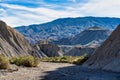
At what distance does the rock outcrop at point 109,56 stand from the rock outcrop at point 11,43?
53.1 meters

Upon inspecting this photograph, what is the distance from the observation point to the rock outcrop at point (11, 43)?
374 ft

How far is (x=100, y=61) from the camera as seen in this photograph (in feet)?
189

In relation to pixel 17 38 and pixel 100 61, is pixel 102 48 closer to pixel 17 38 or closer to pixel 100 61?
pixel 100 61

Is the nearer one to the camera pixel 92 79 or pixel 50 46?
pixel 92 79

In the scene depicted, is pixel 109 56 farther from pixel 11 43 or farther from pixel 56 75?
pixel 11 43

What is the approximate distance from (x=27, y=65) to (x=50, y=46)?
120m

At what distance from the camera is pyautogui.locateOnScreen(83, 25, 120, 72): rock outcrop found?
166 feet

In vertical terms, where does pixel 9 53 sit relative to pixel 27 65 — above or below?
below

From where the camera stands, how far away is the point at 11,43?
124 m

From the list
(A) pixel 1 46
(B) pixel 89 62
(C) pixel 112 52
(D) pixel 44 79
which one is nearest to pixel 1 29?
(A) pixel 1 46

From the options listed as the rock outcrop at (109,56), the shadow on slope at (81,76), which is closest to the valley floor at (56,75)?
the shadow on slope at (81,76)

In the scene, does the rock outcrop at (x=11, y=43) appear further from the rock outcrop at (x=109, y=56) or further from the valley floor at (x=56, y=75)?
the valley floor at (x=56, y=75)

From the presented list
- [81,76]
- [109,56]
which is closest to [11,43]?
[109,56]

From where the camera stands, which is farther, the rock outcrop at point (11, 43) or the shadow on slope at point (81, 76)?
the rock outcrop at point (11, 43)
